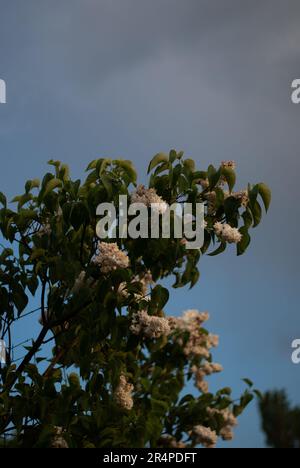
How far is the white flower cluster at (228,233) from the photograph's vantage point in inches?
172

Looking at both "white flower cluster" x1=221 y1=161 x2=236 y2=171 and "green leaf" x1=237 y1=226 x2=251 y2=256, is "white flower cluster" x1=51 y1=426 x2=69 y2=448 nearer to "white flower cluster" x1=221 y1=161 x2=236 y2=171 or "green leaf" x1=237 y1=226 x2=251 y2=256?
"green leaf" x1=237 y1=226 x2=251 y2=256

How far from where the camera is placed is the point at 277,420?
26.2ft

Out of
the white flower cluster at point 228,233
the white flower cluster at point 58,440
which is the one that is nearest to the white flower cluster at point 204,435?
the white flower cluster at point 58,440

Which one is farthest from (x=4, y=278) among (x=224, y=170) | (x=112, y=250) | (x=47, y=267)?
(x=224, y=170)

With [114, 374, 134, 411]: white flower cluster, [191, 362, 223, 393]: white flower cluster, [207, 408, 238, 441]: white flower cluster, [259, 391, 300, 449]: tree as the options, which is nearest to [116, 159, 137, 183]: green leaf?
[114, 374, 134, 411]: white flower cluster

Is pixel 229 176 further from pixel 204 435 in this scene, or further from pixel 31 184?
pixel 204 435

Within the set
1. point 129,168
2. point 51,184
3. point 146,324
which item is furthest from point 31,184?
point 146,324

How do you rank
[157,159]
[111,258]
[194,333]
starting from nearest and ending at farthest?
[111,258], [157,159], [194,333]

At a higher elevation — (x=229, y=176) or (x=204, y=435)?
(x=229, y=176)

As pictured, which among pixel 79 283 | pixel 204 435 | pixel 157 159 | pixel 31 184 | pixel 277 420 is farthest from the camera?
pixel 277 420

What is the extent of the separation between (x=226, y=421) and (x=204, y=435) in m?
0.48

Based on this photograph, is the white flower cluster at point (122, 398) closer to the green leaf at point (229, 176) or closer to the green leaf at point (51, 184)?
the green leaf at point (51, 184)
